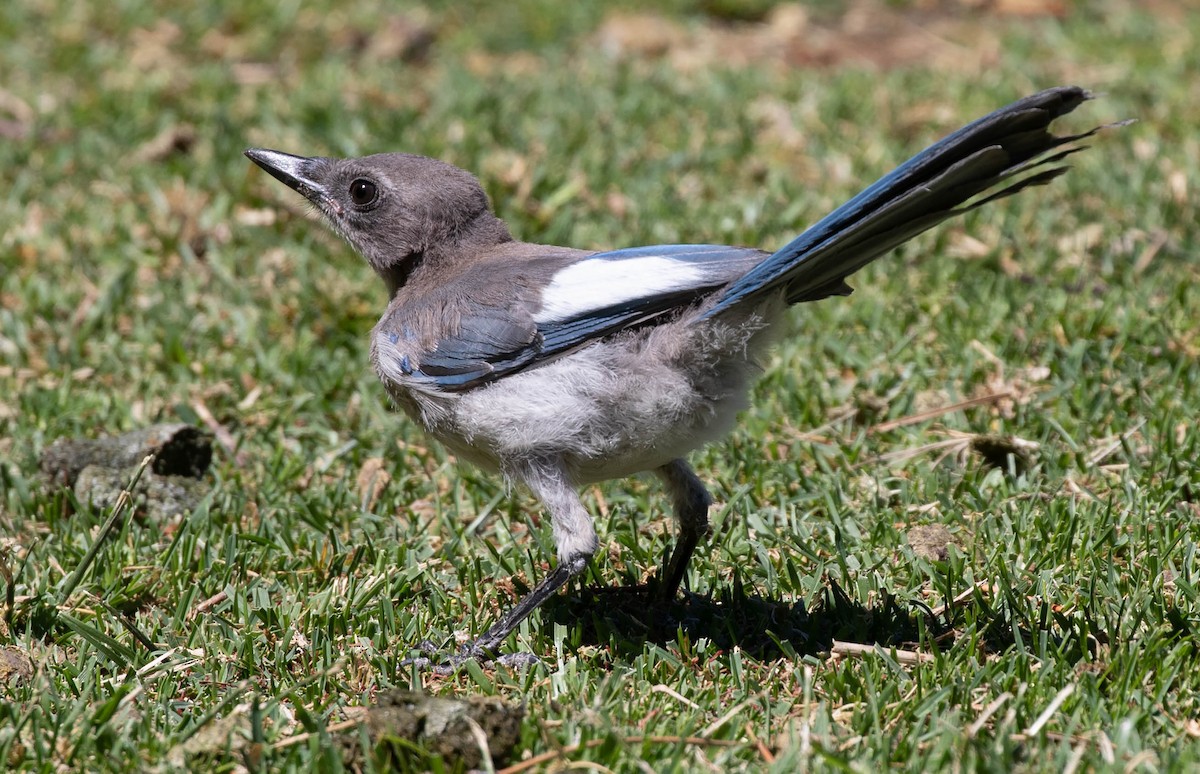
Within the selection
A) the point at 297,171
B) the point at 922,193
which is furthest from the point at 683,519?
the point at 297,171

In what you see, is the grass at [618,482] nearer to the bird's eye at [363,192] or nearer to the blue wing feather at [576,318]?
the blue wing feather at [576,318]

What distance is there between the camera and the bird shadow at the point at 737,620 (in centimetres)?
429

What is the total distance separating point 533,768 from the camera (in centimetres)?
347

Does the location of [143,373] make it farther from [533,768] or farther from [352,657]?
[533,768]

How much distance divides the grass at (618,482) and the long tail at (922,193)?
1085 mm

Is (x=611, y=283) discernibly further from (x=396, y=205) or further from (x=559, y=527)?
(x=396, y=205)

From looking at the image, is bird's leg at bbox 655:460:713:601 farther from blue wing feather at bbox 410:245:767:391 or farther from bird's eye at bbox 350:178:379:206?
bird's eye at bbox 350:178:379:206

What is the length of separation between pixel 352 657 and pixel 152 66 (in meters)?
6.69

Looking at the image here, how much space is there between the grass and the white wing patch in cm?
98

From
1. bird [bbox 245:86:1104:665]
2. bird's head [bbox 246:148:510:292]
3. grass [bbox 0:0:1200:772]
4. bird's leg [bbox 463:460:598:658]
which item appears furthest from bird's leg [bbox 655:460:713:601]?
bird's head [bbox 246:148:510:292]

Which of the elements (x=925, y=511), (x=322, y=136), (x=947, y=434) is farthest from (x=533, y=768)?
(x=322, y=136)

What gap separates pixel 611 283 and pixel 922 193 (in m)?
1.11

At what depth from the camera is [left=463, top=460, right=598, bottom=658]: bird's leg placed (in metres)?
4.36

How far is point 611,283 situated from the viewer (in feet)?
14.4
